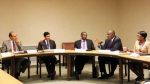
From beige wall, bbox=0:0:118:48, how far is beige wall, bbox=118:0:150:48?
33 centimetres

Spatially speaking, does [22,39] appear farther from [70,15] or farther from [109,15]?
[109,15]

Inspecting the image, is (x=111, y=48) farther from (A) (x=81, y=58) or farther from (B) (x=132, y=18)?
(B) (x=132, y=18)

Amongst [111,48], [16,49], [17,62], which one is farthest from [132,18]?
[17,62]

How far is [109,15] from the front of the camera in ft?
30.4

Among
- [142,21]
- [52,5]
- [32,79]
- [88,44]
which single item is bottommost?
[32,79]

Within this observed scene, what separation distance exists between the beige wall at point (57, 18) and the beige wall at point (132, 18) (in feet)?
1.07

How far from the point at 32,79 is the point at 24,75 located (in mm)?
600

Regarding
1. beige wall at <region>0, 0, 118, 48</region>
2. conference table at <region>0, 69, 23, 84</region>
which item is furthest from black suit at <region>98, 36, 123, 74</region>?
conference table at <region>0, 69, 23, 84</region>

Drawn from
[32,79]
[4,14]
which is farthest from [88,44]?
[4,14]

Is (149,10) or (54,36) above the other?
(149,10)

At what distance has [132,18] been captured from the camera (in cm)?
856

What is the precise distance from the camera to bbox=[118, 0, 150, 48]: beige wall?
795 cm

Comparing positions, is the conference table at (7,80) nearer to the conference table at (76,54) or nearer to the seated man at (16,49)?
the conference table at (76,54)

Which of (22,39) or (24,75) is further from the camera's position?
(22,39)
